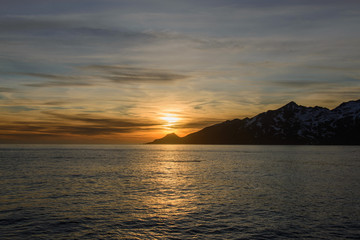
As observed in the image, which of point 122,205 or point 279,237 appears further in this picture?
point 122,205

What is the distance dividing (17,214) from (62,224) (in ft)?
24.4

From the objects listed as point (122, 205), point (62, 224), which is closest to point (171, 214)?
point (122, 205)

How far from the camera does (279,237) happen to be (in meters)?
25.5

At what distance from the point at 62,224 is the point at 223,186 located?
3199 centimetres

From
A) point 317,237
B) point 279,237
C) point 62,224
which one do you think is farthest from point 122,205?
point 317,237

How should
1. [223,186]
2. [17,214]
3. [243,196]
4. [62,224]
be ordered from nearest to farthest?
[62,224], [17,214], [243,196], [223,186]

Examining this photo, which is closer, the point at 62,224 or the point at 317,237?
the point at 317,237

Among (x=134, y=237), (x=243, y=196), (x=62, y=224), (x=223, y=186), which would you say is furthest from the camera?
(x=223, y=186)

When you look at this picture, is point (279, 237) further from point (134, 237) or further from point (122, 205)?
point (122, 205)

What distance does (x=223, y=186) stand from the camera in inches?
2143

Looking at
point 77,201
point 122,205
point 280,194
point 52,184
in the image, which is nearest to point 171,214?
Answer: point 122,205

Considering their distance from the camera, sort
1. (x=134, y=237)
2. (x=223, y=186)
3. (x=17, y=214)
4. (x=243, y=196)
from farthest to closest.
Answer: (x=223, y=186)
(x=243, y=196)
(x=17, y=214)
(x=134, y=237)

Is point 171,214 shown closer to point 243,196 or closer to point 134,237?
point 134,237

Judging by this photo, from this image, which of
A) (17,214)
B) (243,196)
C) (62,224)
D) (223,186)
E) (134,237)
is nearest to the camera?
(134,237)
